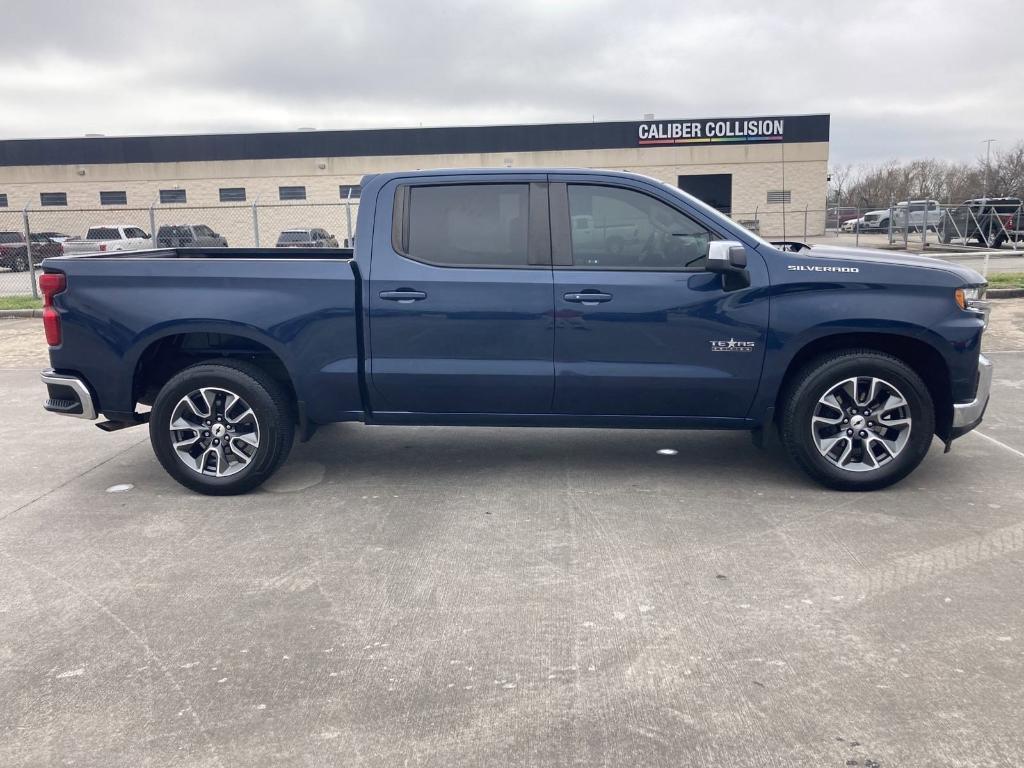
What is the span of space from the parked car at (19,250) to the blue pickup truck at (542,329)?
1051 inches

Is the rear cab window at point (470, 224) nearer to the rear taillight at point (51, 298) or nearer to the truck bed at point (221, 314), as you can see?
the truck bed at point (221, 314)

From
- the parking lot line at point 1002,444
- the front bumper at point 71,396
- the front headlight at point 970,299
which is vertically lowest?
the parking lot line at point 1002,444

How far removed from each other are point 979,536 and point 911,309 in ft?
4.45

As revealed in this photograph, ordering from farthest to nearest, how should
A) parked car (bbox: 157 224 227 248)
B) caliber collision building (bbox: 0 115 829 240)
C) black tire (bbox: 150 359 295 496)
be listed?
1. caliber collision building (bbox: 0 115 829 240)
2. parked car (bbox: 157 224 227 248)
3. black tire (bbox: 150 359 295 496)

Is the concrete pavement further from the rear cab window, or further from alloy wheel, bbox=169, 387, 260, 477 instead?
the rear cab window

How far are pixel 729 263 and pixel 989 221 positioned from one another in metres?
28.2

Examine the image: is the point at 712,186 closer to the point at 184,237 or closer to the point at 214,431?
the point at 184,237

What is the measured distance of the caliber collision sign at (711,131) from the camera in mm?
40281

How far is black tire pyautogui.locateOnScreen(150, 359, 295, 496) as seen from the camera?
5.36 meters

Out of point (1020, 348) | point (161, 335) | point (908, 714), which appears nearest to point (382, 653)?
point (908, 714)

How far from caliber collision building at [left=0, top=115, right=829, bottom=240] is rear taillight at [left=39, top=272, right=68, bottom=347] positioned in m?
35.4

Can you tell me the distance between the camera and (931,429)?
520 cm

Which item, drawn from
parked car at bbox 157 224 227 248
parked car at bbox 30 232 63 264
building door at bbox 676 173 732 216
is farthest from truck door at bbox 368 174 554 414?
building door at bbox 676 173 732 216

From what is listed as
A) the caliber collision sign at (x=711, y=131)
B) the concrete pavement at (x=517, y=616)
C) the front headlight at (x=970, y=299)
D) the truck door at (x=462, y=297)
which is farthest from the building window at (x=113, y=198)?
the front headlight at (x=970, y=299)
